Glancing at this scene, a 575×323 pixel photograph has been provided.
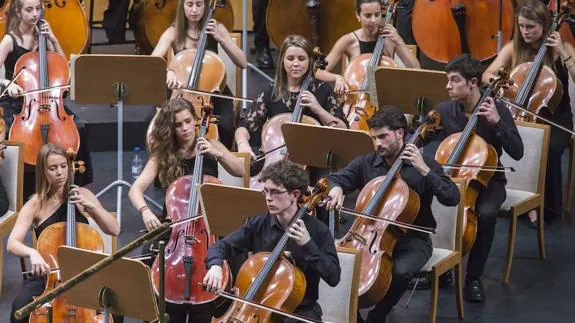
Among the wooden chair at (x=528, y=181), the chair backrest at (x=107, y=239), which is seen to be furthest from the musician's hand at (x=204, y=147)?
the wooden chair at (x=528, y=181)

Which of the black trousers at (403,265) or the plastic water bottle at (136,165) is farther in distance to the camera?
the plastic water bottle at (136,165)

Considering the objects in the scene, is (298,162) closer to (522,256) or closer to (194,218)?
(194,218)

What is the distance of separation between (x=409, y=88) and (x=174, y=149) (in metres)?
1.14

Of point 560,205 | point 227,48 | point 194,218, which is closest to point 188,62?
point 227,48

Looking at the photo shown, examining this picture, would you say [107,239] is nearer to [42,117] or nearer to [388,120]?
[42,117]

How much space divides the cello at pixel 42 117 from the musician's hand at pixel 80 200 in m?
0.92

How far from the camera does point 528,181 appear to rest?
19.3 feet

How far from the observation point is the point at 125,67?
564 cm

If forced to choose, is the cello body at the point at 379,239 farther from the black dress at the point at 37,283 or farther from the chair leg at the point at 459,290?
the black dress at the point at 37,283

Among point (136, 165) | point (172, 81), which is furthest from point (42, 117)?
point (136, 165)

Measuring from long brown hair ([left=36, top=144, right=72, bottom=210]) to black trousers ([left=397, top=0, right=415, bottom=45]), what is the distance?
10.9 feet

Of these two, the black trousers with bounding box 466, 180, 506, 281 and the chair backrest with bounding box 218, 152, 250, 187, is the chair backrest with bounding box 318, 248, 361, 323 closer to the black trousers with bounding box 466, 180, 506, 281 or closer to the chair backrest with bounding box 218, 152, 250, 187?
the chair backrest with bounding box 218, 152, 250, 187

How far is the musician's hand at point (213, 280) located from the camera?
4.24 metres

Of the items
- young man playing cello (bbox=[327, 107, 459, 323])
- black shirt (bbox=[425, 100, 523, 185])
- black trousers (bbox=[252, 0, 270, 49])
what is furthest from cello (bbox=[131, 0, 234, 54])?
young man playing cello (bbox=[327, 107, 459, 323])
